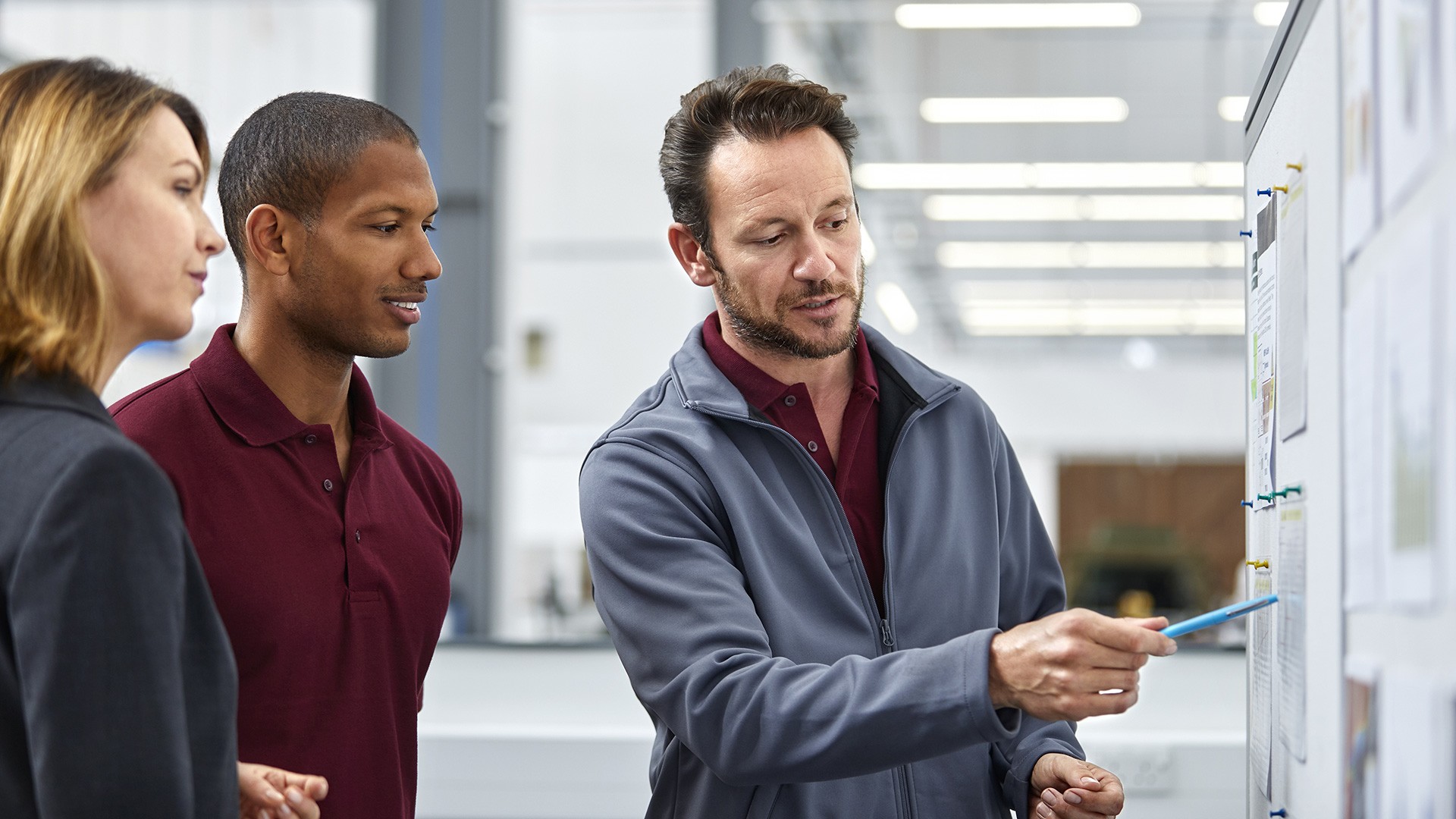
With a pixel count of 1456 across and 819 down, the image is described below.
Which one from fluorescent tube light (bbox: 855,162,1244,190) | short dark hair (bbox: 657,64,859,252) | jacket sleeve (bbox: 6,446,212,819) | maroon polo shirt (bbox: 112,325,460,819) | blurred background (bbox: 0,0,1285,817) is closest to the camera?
jacket sleeve (bbox: 6,446,212,819)

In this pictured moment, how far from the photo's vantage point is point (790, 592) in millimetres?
1343

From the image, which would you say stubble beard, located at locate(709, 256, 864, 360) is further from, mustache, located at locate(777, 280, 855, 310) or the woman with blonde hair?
the woman with blonde hair

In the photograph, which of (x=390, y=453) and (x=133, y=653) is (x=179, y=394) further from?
(x=133, y=653)

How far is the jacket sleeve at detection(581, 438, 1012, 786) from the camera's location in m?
1.12

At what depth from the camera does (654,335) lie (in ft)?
30.5

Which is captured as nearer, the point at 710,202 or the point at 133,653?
the point at 133,653

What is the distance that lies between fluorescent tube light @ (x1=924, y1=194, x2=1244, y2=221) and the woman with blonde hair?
20.2ft

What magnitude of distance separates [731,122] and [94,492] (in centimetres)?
85

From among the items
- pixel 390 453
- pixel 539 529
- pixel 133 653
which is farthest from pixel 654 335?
pixel 133 653

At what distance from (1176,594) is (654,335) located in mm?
4573

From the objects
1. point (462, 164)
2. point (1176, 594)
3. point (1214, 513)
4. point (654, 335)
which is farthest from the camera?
point (1214, 513)

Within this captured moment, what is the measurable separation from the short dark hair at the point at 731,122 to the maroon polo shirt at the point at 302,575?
0.45 metres

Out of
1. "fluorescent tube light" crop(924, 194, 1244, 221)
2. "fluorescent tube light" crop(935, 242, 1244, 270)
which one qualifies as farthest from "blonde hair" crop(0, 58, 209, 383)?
"fluorescent tube light" crop(935, 242, 1244, 270)

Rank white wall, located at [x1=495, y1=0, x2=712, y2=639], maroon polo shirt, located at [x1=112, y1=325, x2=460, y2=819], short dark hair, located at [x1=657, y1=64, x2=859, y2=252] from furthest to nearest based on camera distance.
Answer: white wall, located at [x1=495, y1=0, x2=712, y2=639] < short dark hair, located at [x1=657, y1=64, x2=859, y2=252] < maroon polo shirt, located at [x1=112, y1=325, x2=460, y2=819]
